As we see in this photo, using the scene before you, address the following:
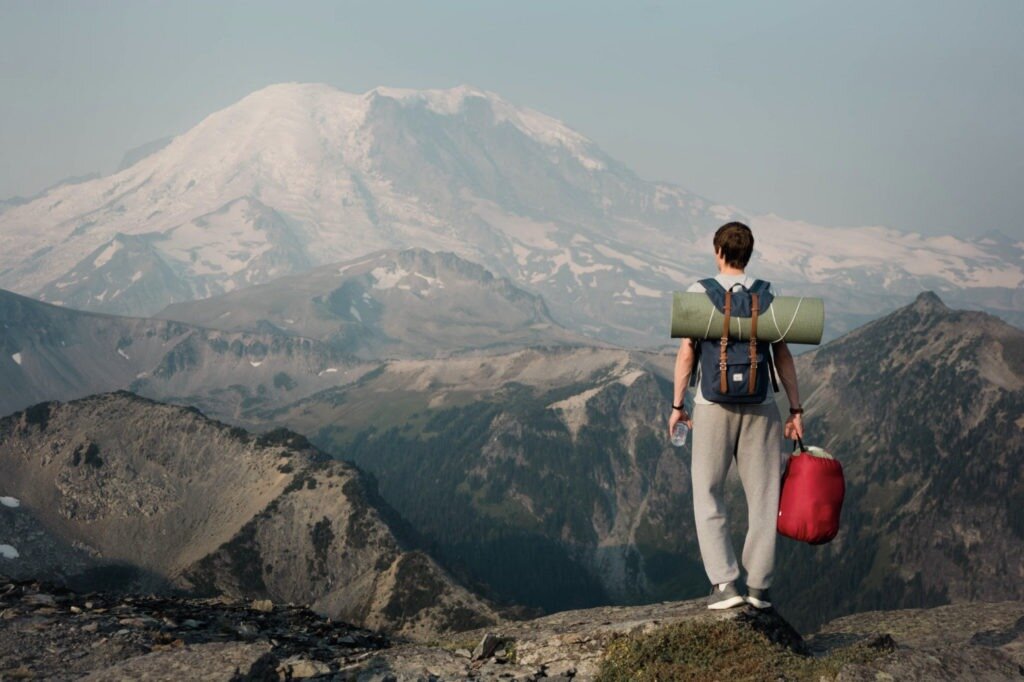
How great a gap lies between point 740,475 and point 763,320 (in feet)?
10.1

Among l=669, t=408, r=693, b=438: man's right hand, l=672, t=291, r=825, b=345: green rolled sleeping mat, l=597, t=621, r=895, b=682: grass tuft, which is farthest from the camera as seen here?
l=669, t=408, r=693, b=438: man's right hand

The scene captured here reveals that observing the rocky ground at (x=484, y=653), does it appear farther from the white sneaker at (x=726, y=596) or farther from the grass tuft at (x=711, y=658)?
the white sneaker at (x=726, y=596)

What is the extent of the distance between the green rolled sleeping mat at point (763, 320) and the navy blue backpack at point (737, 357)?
0.31 feet

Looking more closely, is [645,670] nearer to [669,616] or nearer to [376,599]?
[669,616]

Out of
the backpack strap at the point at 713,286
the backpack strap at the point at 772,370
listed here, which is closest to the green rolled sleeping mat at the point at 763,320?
the backpack strap at the point at 713,286

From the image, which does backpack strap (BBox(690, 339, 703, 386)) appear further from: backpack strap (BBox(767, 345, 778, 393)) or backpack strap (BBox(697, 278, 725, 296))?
backpack strap (BBox(767, 345, 778, 393))

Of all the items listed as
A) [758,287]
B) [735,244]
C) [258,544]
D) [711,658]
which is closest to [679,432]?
[758,287]

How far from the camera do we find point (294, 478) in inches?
7333

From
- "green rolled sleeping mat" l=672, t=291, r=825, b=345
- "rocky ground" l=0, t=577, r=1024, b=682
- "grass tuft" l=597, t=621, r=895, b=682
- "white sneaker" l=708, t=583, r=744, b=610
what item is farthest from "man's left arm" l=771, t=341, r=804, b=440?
"rocky ground" l=0, t=577, r=1024, b=682

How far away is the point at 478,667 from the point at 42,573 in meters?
176

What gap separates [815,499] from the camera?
49.0ft

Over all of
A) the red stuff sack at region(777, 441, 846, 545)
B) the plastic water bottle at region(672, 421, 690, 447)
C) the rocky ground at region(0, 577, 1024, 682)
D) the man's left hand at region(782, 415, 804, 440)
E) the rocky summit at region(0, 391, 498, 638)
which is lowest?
the rocky summit at region(0, 391, 498, 638)

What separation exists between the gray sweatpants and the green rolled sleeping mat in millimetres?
1455

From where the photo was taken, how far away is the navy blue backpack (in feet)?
48.0
